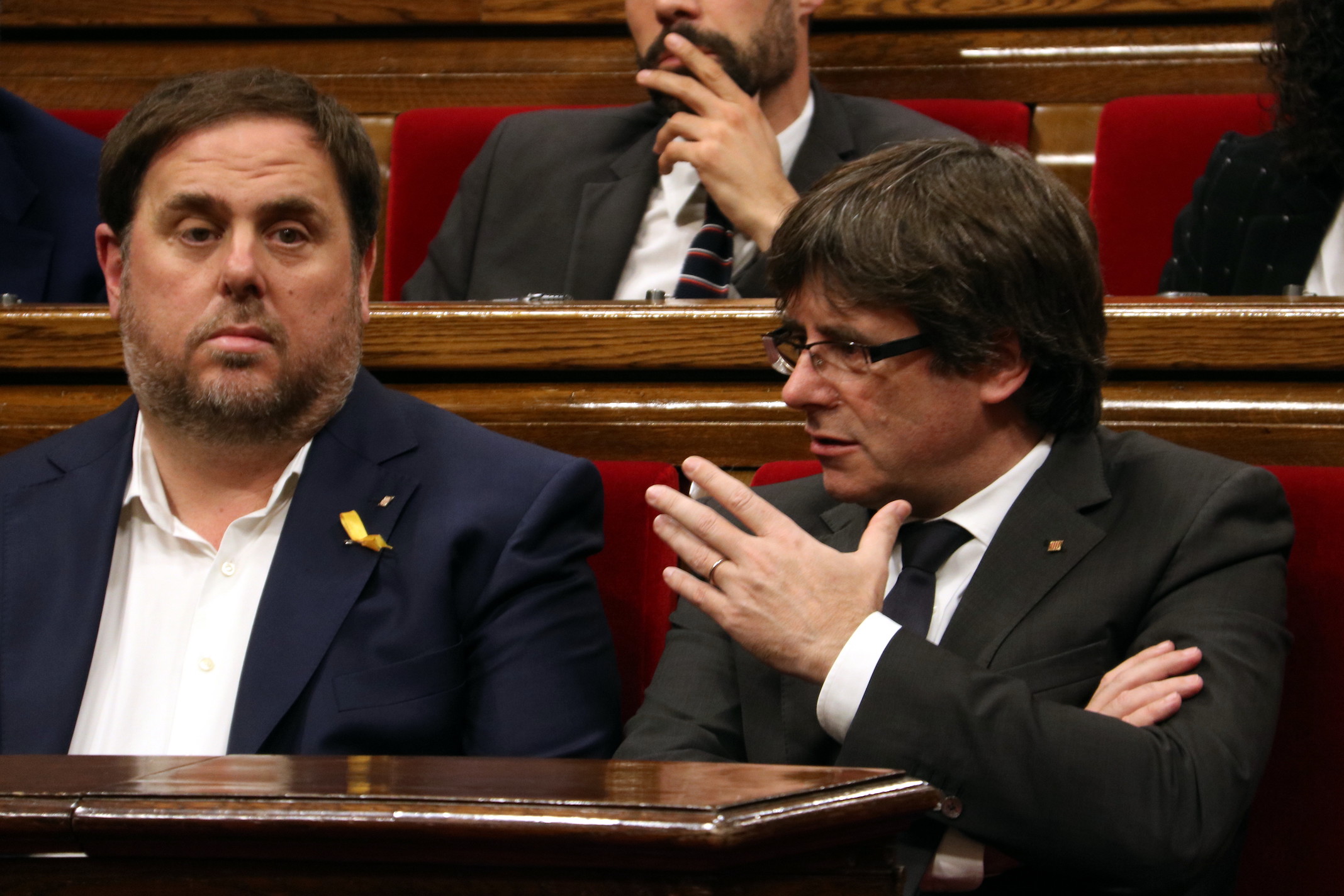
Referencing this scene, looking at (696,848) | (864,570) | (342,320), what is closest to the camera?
(696,848)

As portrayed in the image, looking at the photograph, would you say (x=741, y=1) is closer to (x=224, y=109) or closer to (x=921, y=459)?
(x=224, y=109)

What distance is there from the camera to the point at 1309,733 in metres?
0.68

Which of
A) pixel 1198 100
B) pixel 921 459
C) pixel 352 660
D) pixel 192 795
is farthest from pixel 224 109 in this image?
→ pixel 1198 100

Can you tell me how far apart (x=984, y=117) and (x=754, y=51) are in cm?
22

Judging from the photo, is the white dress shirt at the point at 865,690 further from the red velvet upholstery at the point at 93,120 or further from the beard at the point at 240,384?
the red velvet upholstery at the point at 93,120

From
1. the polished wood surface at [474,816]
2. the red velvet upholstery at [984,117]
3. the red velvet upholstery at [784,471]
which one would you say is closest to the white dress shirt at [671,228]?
the red velvet upholstery at [984,117]

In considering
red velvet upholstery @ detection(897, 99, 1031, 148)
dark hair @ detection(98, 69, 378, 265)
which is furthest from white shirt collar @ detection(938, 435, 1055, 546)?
red velvet upholstery @ detection(897, 99, 1031, 148)

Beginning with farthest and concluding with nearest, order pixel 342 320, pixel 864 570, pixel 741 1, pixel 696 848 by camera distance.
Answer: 1. pixel 741 1
2. pixel 342 320
3. pixel 864 570
4. pixel 696 848

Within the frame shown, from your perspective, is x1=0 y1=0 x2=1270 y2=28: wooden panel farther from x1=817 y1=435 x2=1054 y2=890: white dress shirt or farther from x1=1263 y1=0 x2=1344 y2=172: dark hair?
x1=817 y1=435 x2=1054 y2=890: white dress shirt

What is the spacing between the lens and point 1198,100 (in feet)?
4.08

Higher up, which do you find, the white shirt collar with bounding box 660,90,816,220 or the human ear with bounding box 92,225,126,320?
the white shirt collar with bounding box 660,90,816,220

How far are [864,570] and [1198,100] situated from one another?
2.61ft

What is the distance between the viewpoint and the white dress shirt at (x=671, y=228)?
3.90 feet

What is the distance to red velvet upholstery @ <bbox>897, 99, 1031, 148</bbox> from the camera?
126 centimetres
